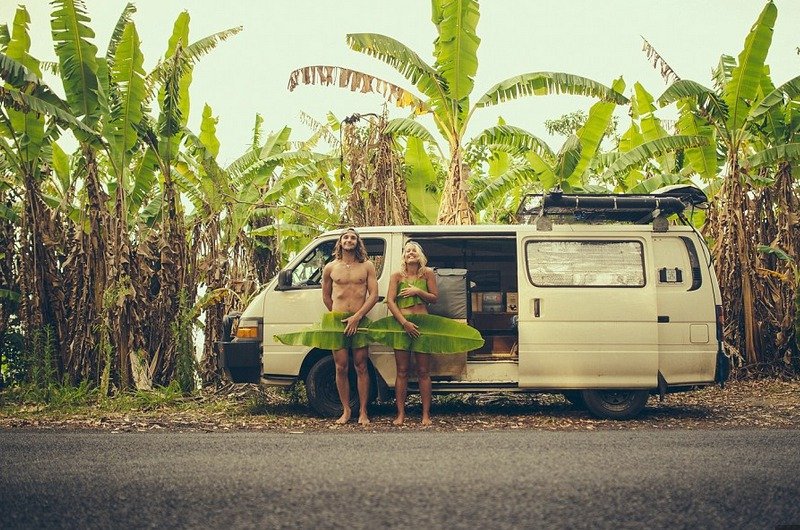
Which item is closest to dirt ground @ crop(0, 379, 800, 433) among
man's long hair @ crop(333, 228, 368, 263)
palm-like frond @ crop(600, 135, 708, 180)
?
man's long hair @ crop(333, 228, 368, 263)

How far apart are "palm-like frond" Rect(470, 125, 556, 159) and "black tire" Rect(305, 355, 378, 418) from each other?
595 cm

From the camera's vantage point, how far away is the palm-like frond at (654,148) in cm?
1352

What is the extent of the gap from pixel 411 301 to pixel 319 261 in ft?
4.26

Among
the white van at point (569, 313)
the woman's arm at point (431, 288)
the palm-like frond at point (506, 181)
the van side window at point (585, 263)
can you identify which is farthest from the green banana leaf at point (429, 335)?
the palm-like frond at point (506, 181)

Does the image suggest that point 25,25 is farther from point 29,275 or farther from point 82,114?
point 29,275

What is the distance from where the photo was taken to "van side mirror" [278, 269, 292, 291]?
897 cm

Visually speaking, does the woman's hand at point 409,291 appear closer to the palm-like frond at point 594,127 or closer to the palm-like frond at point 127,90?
the palm-like frond at point 127,90

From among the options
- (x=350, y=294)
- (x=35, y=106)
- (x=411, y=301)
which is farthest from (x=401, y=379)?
(x=35, y=106)

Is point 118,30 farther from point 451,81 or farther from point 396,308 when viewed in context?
point 396,308

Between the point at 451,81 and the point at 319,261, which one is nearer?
the point at 319,261

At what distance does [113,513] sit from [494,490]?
1879 millimetres

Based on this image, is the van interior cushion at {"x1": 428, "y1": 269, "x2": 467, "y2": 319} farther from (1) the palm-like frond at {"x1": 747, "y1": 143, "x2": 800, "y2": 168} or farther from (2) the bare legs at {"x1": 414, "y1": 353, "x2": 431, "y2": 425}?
(1) the palm-like frond at {"x1": 747, "y1": 143, "x2": 800, "y2": 168}

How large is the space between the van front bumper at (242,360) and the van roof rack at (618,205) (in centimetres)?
333

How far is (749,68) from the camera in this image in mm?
13227
